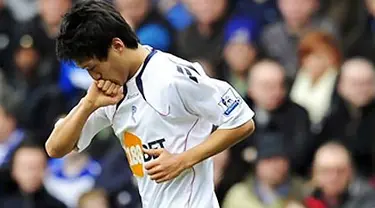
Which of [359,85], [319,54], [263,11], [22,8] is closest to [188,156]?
[359,85]

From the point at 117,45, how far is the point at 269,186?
330 centimetres

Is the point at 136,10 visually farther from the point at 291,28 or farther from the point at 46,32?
the point at 291,28

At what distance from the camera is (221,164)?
8164 millimetres

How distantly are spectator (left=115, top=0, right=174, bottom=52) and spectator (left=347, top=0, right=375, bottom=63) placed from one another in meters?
1.53

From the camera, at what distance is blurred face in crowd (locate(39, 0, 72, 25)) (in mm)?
10031

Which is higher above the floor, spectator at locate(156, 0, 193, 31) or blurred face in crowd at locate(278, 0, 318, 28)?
blurred face in crowd at locate(278, 0, 318, 28)

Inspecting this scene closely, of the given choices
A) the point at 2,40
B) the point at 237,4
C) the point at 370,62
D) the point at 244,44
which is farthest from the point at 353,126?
the point at 2,40

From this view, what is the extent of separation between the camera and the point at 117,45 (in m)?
4.89

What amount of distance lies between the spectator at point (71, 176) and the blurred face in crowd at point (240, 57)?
1284mm

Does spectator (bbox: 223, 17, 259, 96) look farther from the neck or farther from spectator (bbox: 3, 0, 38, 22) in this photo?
the neck

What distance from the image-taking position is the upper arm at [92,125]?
523cm

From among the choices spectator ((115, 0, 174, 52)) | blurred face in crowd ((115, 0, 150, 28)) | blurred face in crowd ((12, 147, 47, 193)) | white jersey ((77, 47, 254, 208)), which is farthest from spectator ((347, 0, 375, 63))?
white jersey ((77, 47, 254, 208))

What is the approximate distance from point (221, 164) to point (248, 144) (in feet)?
0.93

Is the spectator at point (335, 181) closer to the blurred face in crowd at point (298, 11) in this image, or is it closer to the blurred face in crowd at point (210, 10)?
the blurred face in crowd at point (298, 11)
